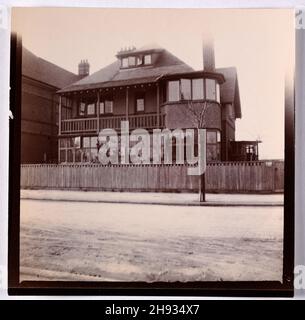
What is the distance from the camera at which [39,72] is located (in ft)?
5.83

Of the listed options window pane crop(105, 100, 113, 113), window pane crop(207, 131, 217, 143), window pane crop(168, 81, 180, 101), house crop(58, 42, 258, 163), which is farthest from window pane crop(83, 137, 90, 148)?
window pane crop(207, 131, 217, 143)

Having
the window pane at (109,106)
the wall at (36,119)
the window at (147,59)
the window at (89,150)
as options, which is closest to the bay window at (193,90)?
the window at (147,59)

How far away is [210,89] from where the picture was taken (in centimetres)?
180

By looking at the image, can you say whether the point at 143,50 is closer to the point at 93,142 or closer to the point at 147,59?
the point at 147,59

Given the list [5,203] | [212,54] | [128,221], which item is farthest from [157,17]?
Answer: [5,203]

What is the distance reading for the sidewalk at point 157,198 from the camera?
1.78 m

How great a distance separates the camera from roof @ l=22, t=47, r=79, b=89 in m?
1.78

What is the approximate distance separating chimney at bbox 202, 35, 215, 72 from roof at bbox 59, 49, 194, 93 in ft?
0.18

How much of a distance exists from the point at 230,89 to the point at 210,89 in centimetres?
7

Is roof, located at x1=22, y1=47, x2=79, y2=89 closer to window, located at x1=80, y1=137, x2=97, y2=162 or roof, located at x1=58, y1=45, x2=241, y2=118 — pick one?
roof, located at x1=58, y1=45, x2=241, y2=118

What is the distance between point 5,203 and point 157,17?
84 cm

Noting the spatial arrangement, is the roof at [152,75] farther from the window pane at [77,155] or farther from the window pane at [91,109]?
the window pane at [77,155]
